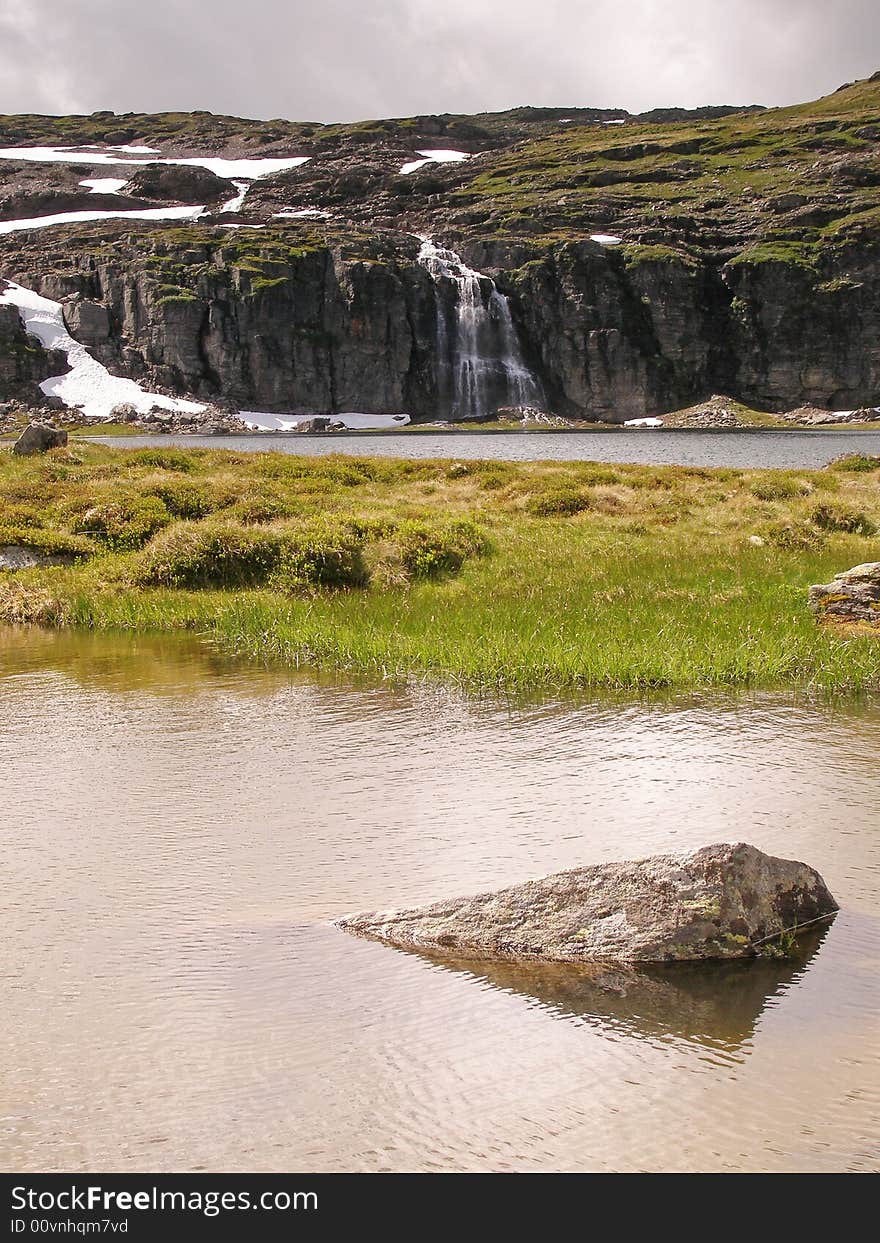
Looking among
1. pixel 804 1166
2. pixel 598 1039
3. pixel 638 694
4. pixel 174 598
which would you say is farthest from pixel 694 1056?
pixel 174 598

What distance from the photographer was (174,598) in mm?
21375

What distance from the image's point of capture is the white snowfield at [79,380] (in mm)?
177625

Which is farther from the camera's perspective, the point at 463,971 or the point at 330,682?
the point at 330,682

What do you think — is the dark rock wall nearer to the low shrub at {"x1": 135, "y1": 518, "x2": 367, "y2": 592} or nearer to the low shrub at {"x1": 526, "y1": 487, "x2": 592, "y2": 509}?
the low shrub at {"x1": 526, "y1": 487, "x2": 592, "y2": 509}

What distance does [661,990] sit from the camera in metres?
5.79

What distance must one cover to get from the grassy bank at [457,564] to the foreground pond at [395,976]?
3615mm

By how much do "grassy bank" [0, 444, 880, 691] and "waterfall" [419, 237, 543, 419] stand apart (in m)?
152

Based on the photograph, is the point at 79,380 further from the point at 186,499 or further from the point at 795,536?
the point at 795,536

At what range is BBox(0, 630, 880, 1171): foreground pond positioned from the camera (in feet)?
15.0

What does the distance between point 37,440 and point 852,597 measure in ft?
102

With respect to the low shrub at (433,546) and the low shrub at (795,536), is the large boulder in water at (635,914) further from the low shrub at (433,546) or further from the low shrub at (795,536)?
the low shrub at (795,536)

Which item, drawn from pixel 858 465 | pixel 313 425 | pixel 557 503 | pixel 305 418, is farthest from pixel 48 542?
pixel 305 418
